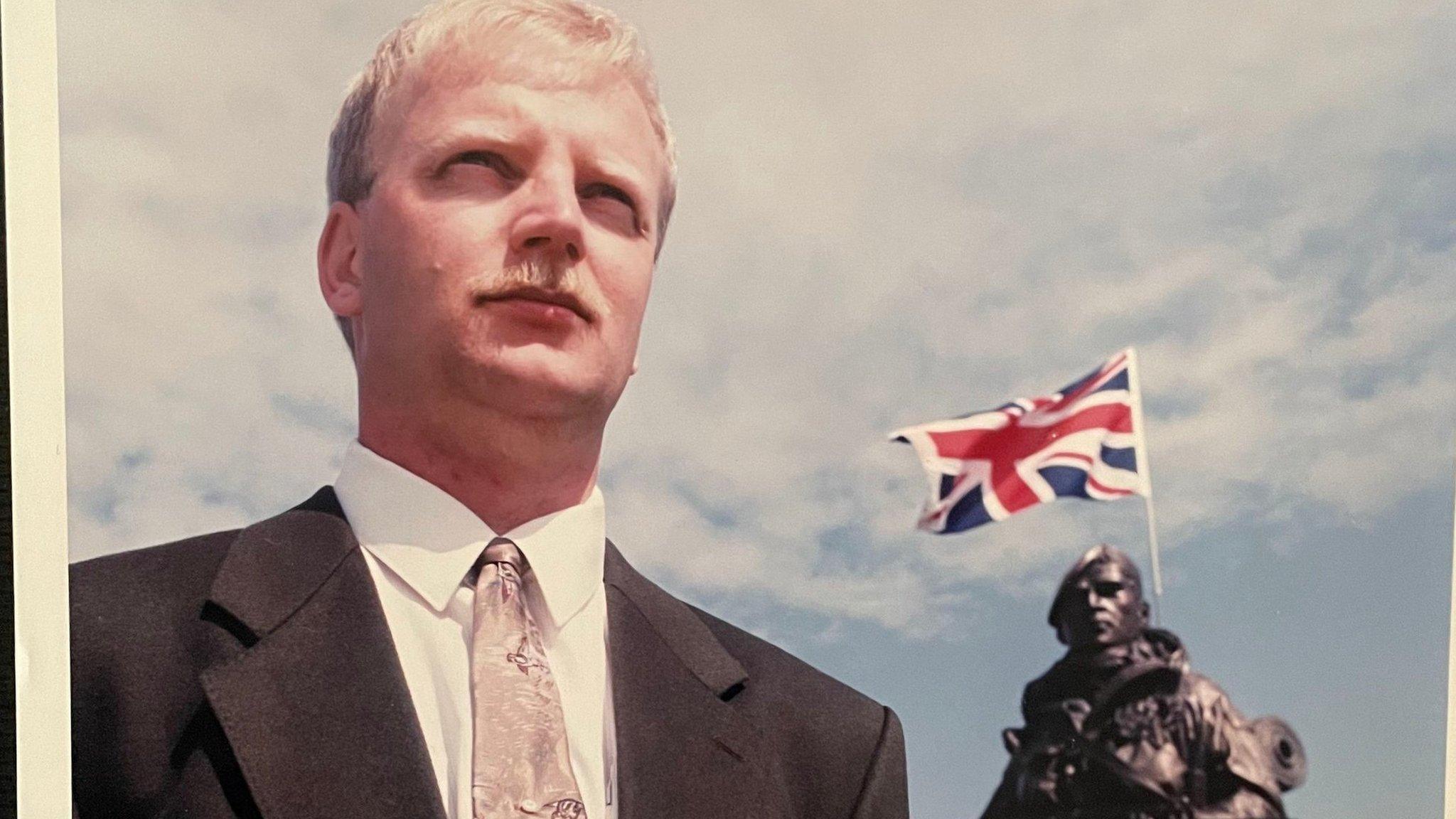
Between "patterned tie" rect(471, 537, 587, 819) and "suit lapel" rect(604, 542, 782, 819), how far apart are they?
0.60ft

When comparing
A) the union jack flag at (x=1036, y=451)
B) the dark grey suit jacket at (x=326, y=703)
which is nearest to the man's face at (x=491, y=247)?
the dark grey suit jacket at (x=326, y=703)

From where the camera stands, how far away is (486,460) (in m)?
3.83

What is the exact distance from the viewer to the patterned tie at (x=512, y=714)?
11.5ft

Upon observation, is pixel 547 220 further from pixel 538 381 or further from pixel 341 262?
pixel 341 262

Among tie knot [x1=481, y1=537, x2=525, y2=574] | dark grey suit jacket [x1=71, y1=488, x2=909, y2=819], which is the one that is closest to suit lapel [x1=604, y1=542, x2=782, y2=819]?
dark grey suit jacket [x1=71, y1=488, x2=909, y2=819]

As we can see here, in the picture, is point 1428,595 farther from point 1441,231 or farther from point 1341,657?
point 1441,231

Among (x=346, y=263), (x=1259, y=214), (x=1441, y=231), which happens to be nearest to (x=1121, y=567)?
(x=1259, y=214)

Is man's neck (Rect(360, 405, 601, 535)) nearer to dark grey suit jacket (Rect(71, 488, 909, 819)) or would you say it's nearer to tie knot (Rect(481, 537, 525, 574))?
tie knot (Rect(481, 537, 525, 574))

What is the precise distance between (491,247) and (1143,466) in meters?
1.81

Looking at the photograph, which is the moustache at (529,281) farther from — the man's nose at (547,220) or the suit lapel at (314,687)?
the suit lapel at (314,687)

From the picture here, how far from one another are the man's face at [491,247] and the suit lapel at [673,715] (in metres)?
0.51

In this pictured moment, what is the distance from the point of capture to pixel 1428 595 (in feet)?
14.7

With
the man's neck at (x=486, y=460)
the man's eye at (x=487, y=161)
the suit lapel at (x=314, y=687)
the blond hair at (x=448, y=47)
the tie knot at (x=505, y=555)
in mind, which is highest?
the blond hair at (x=448, y=47)

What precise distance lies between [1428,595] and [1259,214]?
1.16 m
